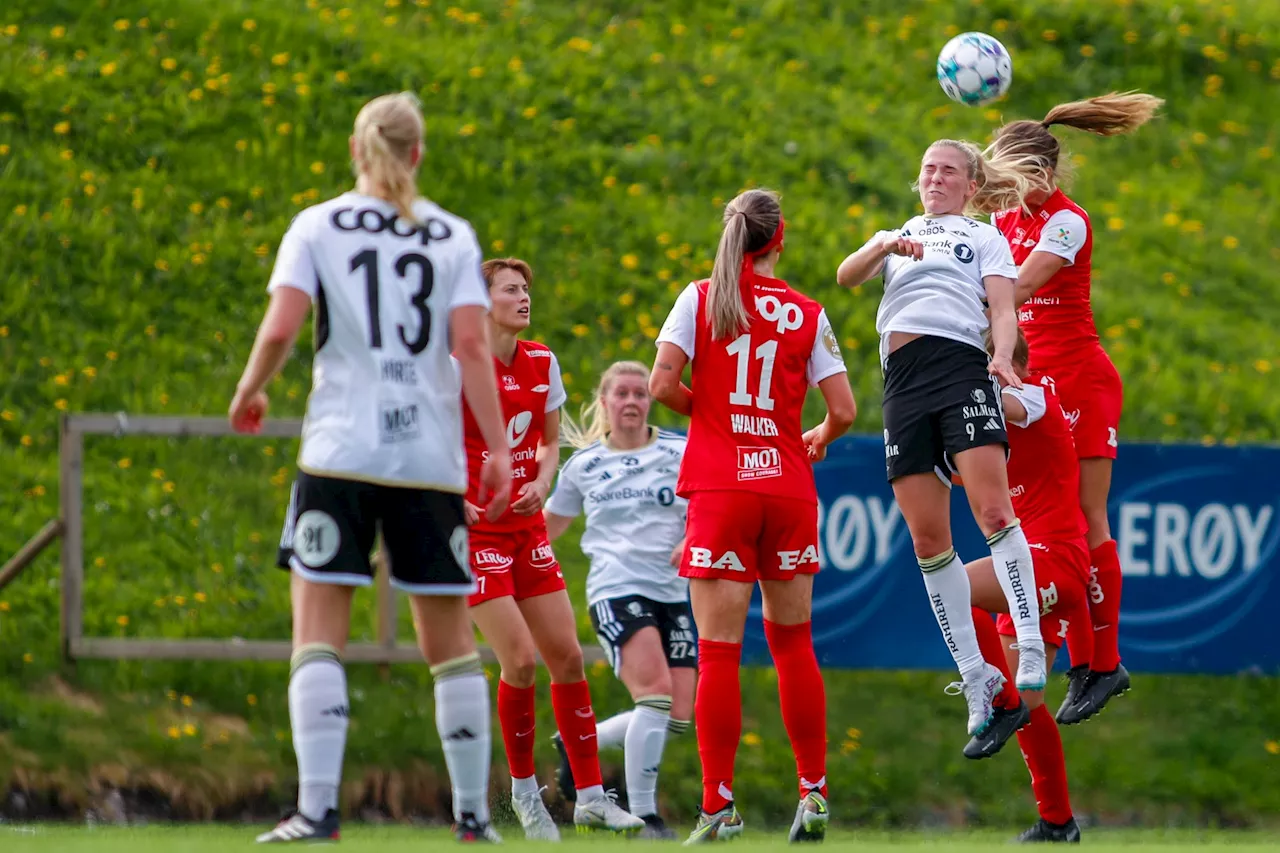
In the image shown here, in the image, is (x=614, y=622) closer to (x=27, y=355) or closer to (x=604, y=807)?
(x=604, y=807)

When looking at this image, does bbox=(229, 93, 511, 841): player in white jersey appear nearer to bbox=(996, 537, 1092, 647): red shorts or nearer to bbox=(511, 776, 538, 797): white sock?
bbox=(511, 776, 538, 797): white sock

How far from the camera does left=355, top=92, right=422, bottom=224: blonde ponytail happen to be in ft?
16.1

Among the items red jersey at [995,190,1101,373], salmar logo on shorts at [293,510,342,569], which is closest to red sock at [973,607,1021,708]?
red jersey at [995,190,1101,373]

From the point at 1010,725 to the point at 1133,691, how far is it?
489 cm

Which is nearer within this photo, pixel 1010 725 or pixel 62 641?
pixel 1010 725

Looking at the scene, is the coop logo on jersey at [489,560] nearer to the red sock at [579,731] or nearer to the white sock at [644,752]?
the red sock at [579,731]

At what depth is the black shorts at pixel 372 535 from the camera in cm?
482

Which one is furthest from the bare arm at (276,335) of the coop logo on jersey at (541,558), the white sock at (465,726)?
the coop logo on jersey at (541,558)

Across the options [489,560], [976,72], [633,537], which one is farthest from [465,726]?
[976,72]

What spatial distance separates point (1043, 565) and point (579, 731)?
7.22 feet

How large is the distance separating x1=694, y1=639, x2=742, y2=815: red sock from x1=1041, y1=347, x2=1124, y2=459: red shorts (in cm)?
214

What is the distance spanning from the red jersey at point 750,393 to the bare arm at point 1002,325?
72cm

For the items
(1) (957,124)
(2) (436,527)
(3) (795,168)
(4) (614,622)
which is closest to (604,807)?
(4) (614,622)

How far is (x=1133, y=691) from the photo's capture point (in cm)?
1120
